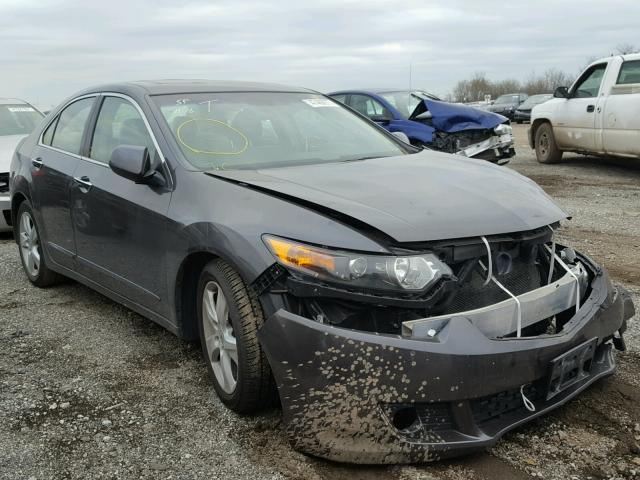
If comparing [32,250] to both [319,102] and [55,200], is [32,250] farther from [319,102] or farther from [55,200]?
[319,102]

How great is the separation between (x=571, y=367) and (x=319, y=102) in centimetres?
250

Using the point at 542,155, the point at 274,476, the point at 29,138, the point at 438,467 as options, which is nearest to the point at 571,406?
the point at 438,467

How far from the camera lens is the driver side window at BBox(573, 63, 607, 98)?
10.9m

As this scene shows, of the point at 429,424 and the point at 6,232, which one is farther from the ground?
the point at 429,424

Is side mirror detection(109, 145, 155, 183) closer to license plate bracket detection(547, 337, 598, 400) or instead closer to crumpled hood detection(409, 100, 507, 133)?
license plate bracket detection(547, 337, 598, 400)

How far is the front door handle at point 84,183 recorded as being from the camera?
409cm

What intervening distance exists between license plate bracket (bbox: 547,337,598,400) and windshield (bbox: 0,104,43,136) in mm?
8074

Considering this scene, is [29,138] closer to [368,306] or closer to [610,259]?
[368,306]

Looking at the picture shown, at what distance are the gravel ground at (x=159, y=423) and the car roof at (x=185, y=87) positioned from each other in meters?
1.51

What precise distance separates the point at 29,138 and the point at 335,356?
401cm

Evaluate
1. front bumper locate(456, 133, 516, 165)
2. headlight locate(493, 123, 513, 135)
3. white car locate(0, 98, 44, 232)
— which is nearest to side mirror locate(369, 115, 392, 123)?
front bumper locate(456, 133, 516, 165)

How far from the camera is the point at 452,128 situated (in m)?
10.5

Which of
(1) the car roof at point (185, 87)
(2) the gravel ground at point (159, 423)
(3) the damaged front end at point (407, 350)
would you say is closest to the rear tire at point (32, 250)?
(2) the gravel ground at point (159, 423)

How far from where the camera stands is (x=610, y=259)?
5645 millimetres
